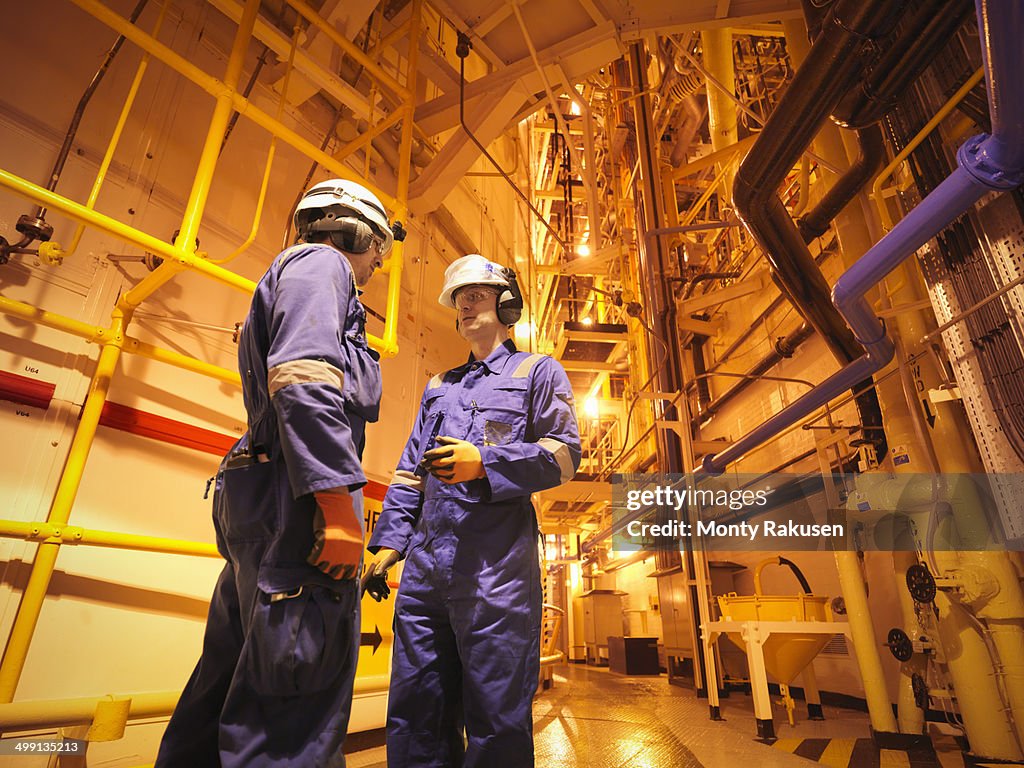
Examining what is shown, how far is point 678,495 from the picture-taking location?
5.16 meters

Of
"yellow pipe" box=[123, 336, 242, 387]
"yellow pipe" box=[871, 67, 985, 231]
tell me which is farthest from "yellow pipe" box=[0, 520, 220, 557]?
"yellow pipe" box=[871, 67, 985, 231]

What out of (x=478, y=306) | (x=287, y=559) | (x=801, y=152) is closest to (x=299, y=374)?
(x=287, y=559)

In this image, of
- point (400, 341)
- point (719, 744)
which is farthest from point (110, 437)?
point (719, 744)

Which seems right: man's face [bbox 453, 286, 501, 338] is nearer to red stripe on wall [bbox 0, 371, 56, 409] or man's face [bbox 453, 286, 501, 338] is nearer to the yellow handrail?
the yellow handrail

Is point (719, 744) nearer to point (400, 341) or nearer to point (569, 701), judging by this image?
point (569, 701)

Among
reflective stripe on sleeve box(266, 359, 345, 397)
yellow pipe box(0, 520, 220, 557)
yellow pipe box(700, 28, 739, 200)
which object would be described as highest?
yellow pipe box(700, 28, 739, 200)

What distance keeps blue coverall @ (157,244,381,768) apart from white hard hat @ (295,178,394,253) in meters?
0.31

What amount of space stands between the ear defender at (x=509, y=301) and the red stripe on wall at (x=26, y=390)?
1.73 meters

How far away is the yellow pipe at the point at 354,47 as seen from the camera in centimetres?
263

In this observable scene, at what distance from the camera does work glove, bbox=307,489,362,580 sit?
99 centimetres

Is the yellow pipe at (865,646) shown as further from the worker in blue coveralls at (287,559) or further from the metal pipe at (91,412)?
the metal pipe at (91,412)

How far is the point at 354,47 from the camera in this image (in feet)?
9.18

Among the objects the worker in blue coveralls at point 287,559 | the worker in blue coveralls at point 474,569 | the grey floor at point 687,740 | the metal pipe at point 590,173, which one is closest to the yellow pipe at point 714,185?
the metal pipe at point 590,173

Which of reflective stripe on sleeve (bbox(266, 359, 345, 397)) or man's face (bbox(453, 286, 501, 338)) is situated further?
man's face (bbox(453, 286, 501, 338))
